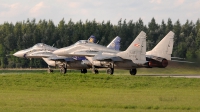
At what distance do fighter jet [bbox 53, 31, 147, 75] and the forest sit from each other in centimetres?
3182

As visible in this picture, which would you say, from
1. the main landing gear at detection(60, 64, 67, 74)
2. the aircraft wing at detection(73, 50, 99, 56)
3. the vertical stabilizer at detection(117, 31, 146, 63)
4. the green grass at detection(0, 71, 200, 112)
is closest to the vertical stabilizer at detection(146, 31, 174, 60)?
the vertical stabilizer at detection(117, 31, 146, 63)

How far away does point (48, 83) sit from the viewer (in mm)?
32312

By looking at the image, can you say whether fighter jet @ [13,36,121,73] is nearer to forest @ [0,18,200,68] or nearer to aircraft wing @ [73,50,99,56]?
aircraft wing @ [73,50,99,56]

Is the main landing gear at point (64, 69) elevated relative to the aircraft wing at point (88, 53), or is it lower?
lower

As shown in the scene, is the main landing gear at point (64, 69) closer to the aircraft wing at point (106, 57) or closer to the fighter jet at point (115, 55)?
the fighter jet at point (115, 55)

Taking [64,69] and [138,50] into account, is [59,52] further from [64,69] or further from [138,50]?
[138,50]

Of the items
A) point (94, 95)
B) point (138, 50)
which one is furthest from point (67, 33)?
point (94, 95)

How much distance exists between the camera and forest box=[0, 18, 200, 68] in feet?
271

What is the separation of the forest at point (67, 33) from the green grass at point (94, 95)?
44.8 meters

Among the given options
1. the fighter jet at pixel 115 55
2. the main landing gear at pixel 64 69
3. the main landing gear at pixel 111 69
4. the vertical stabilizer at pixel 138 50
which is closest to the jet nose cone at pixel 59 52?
the fighter jet at pixel 115 55

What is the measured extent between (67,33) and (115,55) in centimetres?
4962

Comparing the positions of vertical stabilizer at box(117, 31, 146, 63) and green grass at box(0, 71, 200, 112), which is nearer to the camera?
green grass at box(0, 71, 200, 112)

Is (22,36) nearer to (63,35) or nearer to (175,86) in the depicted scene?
(63,35)

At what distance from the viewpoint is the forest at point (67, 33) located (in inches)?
3255
